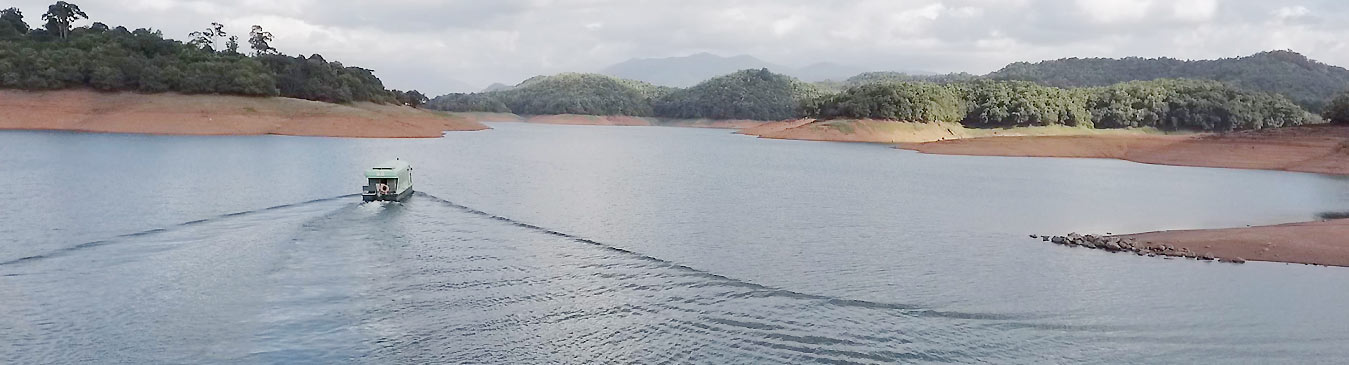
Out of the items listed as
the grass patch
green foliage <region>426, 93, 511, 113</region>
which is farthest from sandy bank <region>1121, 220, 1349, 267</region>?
green foliage <region>426, 93, 511, 113</region>

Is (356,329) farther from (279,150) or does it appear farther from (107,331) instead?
(279,150)

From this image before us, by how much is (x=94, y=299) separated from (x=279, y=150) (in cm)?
4129

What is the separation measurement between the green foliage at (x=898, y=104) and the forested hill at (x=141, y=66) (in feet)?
173

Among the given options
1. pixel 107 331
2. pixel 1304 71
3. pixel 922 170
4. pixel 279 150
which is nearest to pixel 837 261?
pixel 107 331

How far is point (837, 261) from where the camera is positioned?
19141mm

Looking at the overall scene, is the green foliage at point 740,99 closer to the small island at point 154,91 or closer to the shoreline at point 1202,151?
the shoreline at point 1202,151

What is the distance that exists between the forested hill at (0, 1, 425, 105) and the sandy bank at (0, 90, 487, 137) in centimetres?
118

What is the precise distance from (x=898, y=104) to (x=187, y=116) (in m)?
68.1

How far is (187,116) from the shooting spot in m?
76.3

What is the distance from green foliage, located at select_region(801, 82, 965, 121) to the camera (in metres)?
97.8

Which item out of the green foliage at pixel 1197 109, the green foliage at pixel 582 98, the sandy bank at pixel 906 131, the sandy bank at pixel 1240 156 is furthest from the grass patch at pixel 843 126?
the green foliage at pixel 582 98

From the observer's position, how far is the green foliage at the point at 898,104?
97750 mm

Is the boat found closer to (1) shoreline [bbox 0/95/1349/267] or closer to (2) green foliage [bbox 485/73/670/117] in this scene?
(1) shoreline [bbox 0/95/1349/267]

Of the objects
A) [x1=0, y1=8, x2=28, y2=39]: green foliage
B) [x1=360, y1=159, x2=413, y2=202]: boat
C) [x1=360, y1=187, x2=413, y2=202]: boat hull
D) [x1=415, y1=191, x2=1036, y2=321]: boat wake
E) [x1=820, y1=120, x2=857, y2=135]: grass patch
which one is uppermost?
[x1=0, y1=8, x2=28, y2=39]: green foliage
